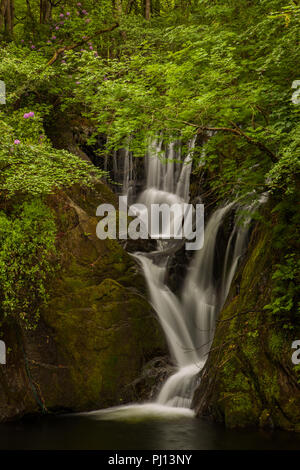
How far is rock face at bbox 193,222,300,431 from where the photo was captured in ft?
18.2

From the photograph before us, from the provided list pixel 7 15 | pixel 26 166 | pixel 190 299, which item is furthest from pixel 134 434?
pixel 7 15

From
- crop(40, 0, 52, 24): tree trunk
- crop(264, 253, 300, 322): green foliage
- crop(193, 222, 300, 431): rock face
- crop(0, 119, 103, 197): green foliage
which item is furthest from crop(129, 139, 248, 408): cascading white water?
crop(40, 0, 52, 24): tree trunk

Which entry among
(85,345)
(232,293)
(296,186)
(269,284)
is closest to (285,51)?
(296,186)

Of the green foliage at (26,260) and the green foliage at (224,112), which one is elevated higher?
the green foliage at (224,112)

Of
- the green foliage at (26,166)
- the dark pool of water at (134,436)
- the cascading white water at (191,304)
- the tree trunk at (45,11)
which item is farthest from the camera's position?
the tree trunk at (45,11)

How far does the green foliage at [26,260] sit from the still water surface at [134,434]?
5.32ft

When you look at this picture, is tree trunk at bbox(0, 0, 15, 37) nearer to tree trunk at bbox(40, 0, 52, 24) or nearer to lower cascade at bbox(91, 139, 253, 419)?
tree trunk at bbox(40, 0, 52, 24)

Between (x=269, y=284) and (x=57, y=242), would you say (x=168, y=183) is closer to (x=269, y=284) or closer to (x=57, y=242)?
(x=57, y=242)

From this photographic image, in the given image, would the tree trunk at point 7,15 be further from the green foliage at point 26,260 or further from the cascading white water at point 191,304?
the green foliage at point 26,260

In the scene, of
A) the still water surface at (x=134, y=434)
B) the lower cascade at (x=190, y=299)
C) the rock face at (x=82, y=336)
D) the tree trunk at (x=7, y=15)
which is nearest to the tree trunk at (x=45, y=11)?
the tree trunk at (x=7, y=15)

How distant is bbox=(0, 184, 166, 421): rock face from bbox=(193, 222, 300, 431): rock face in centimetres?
148

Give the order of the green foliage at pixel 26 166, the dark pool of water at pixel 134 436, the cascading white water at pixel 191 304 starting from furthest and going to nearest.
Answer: the cascading white water at pixel 191 304 → the green foliage at pixel 26 166 → the dark pool of water at pixel 134 436

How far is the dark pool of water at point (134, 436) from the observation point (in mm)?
5254
